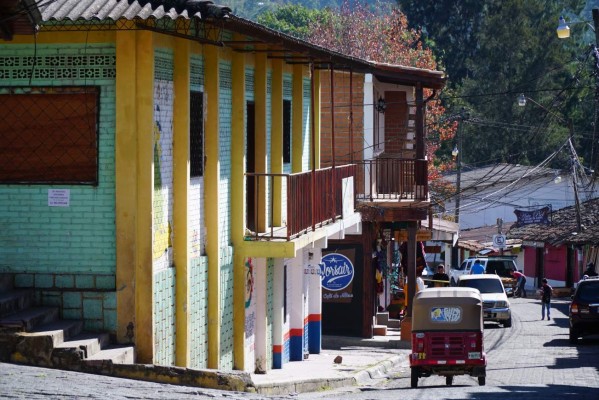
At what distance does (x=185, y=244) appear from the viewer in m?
17.5

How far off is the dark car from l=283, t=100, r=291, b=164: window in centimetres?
1037

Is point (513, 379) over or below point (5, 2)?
below

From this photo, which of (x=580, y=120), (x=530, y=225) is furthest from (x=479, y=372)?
(x=580, y=120)

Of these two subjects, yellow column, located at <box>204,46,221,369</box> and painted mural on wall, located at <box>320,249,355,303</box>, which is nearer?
yellow column, located at <box>204,46,221,369</box>

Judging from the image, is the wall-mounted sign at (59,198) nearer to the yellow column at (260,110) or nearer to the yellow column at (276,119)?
the yellow column at (260,110)

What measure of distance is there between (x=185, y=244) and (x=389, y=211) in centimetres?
1511

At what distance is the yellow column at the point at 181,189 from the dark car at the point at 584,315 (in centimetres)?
1664

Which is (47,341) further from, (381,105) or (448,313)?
(381,105)

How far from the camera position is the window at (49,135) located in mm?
16203

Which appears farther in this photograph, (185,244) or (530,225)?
(530,225)

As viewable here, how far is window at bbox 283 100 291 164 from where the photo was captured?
2478cm

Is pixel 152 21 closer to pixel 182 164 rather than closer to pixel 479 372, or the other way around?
pixel 182 164

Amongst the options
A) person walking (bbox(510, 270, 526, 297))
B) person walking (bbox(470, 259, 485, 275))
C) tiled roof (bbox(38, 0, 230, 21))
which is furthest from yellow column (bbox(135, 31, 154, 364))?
person walking (bbox(510, 270, 526, 297))

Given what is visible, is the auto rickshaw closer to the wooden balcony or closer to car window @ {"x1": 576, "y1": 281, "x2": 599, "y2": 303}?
the wooden balcony
